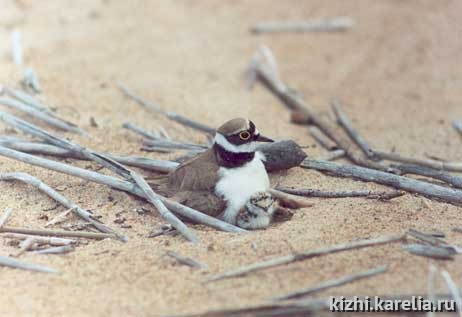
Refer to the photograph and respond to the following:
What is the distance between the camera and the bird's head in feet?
17.2

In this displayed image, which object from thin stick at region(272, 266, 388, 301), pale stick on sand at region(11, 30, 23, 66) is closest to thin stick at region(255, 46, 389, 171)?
thin stick at region(272, 266, 388, 301)

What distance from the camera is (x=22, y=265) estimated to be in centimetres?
455

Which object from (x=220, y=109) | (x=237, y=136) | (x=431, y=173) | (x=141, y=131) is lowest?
(x=237, y=136)

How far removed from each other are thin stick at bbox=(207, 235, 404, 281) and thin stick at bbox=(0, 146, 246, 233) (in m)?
0.61

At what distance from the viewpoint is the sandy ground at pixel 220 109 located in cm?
431

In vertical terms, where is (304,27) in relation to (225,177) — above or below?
above

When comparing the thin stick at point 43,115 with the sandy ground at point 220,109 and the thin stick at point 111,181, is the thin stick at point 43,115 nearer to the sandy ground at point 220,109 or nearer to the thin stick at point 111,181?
Result: the sandy ground at point 220,109

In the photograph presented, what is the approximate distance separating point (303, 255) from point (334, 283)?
32 centimetres

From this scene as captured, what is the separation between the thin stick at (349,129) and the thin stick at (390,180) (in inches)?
21.7

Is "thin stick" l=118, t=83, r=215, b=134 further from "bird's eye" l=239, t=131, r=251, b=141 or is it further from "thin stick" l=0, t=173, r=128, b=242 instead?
"thin stick" l=0, t=173, r=128, b=242

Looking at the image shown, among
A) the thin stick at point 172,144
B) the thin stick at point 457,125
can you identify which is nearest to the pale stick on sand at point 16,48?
the thin stick at point 172,144

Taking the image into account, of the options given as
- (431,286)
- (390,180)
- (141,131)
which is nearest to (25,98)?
(141,131)

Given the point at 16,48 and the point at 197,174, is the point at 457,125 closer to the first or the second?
the point at 197,174

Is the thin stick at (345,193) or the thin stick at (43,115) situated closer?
the thin stick at (345,193)
